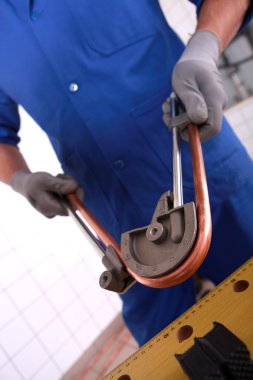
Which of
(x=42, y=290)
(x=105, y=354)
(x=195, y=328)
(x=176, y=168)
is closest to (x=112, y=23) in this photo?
(x=176, y=168)

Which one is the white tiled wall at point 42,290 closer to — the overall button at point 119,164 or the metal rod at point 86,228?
the metal rod at point 86,228

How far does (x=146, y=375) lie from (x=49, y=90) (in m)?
0.72

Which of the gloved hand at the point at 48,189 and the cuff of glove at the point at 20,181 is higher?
the cuff of glove at the point at 20,181

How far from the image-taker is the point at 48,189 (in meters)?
0.94

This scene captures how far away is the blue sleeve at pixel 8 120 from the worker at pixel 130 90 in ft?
0.47

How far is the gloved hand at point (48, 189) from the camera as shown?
3.03 ft

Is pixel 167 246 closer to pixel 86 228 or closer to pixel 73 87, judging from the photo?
pixel 86 228

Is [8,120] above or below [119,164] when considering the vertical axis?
above

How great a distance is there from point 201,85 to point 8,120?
70 cm

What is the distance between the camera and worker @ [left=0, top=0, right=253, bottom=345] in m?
0.77

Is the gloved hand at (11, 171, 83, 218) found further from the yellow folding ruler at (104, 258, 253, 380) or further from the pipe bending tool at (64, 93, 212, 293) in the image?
the yellow folding ruler at (104, 258, 253, 380)

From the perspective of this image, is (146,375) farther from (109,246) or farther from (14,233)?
(14,233)

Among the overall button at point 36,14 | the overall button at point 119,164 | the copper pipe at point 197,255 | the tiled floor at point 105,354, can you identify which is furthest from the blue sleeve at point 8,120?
the tiled floor at point 105,354

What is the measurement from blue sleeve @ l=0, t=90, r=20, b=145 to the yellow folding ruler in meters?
0.87
